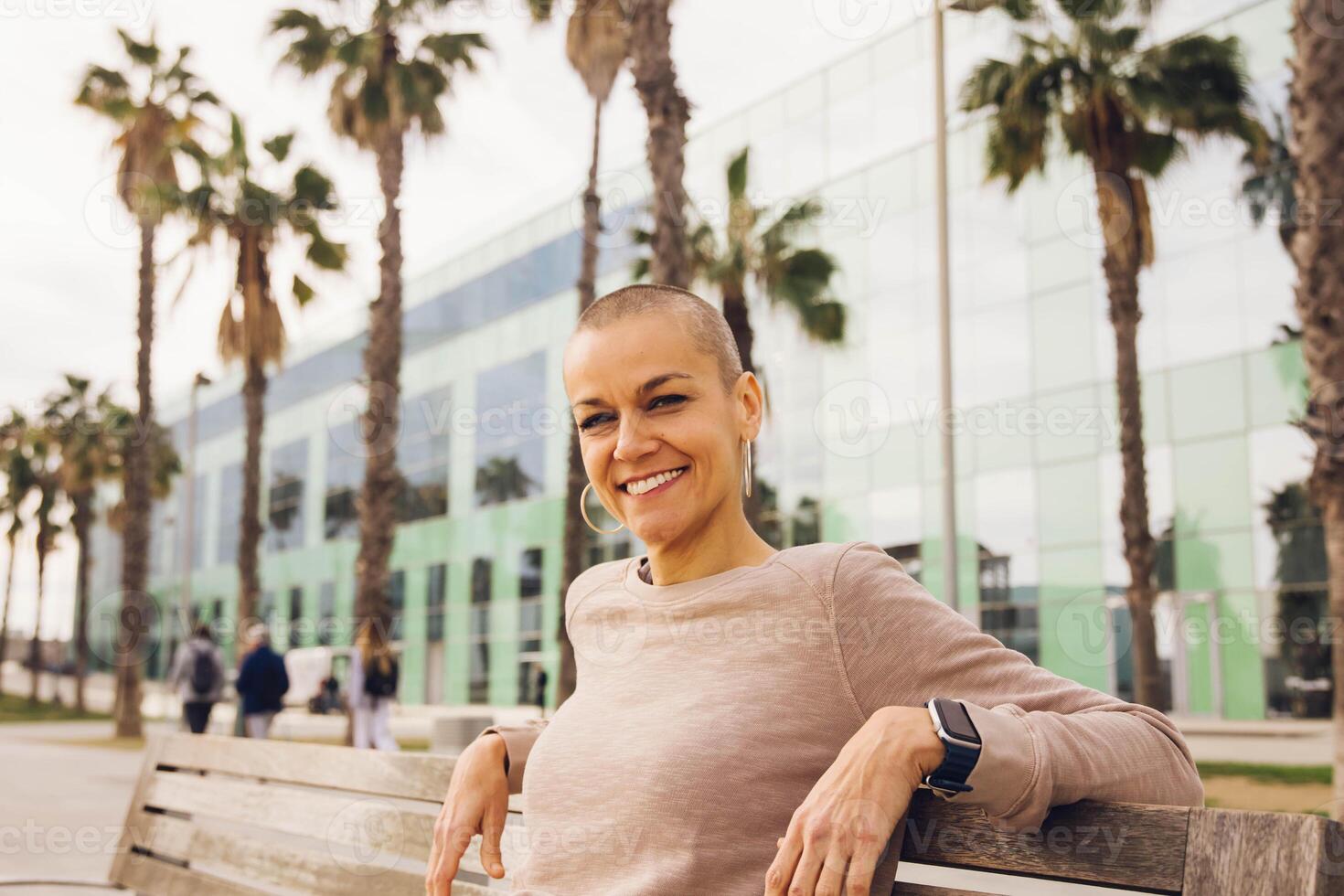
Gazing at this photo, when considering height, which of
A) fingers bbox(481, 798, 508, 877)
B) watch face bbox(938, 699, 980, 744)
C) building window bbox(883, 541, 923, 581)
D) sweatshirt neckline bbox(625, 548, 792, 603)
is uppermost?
building window bbox(883, 541, 923, 581)

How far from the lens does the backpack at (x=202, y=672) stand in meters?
15.7

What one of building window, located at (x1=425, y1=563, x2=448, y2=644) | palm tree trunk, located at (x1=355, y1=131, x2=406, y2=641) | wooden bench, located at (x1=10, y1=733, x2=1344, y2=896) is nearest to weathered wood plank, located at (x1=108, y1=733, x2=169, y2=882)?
wooden bench, located at (x1=10, y1=733, x2=1344, y2=896)

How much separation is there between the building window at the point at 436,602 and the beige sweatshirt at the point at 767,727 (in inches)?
1504

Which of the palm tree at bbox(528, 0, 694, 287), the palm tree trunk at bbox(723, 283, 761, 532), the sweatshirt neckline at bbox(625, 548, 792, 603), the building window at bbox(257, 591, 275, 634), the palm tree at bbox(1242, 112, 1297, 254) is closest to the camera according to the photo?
the sweatshirt neckline at bbox(625, 548, 792, 603)

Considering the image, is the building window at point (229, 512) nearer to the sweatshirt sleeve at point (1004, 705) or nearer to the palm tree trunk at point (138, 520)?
the palm tree trunk at point (138, 520)

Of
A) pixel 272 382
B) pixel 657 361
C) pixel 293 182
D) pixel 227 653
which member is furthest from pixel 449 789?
pixel 227 653

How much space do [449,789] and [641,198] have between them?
3033 centimetres

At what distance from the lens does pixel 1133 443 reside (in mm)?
16953

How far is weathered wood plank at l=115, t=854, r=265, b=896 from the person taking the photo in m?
3.38

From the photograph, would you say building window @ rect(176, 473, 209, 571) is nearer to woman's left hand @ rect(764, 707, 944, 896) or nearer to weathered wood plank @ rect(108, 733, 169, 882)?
weathered wood plank @ rect(108, 733, 169, 882)

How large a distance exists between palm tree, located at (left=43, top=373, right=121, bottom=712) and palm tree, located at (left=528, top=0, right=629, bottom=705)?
25152 millimetres

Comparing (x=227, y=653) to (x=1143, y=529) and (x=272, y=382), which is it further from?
(x=1143, y=529)

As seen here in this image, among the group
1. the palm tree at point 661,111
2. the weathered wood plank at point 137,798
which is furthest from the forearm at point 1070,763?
the palm tree at point 661,111

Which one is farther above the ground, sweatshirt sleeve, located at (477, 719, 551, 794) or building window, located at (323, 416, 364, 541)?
building window, located at (323, 416, 364, 541)
